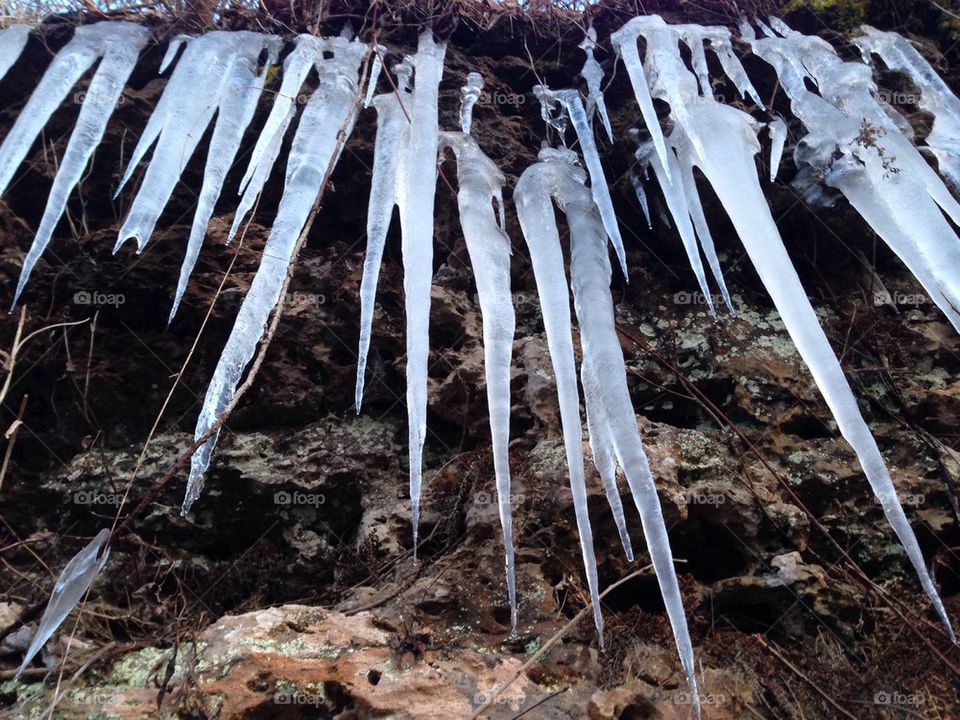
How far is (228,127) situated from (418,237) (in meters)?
1.10

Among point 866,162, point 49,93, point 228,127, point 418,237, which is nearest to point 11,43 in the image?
point 49,93

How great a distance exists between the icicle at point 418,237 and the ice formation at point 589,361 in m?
0.38

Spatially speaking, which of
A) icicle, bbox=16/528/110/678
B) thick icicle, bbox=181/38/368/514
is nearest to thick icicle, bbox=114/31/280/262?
thick icicle, bbox=181/38/368/514

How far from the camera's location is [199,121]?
110 inches

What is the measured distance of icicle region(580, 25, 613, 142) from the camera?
9.96 ft

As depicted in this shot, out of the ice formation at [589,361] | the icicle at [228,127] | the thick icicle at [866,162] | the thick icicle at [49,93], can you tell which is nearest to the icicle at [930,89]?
the thick icicle at [866,162]

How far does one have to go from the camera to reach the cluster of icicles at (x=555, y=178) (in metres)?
1.93

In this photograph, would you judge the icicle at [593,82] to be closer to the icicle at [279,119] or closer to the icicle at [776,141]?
the icicle at [776,141]

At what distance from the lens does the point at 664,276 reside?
3029 millimetres

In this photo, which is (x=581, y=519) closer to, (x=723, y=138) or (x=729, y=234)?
(x=723, y=138)

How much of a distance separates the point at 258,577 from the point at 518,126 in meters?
2.20

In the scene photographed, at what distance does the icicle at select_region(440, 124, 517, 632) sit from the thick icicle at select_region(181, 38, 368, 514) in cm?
46

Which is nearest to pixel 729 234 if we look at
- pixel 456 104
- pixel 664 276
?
pixel 664 276

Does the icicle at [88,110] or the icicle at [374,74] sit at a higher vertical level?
the icicle at [374,74]
